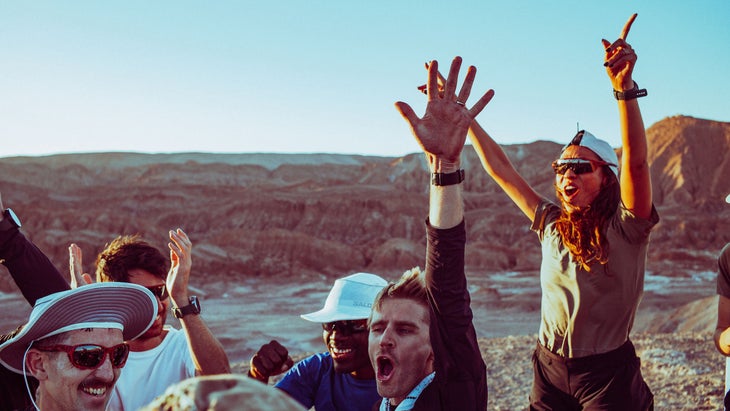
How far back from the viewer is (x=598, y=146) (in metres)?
3.14

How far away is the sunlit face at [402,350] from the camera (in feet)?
7.85

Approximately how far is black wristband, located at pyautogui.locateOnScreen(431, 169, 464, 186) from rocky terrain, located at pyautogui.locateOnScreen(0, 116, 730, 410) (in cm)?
630

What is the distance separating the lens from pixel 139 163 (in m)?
98.0

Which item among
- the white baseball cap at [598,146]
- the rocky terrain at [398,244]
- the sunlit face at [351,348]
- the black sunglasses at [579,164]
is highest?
the white baseball cap at [598,146]

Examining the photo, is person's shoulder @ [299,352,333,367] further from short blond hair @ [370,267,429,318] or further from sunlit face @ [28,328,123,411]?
sunlit face @ [28,328,123,411]

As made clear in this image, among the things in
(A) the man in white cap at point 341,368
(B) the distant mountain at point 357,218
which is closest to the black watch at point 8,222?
(A) the man in white cap at point 341,368

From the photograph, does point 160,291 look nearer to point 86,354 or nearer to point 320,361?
point 320,361

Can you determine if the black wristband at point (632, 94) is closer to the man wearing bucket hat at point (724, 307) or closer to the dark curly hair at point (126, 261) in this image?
the man wearing bucket hat at point (724, 307)

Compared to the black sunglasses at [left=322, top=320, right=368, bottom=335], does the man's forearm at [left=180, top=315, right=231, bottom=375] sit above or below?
below

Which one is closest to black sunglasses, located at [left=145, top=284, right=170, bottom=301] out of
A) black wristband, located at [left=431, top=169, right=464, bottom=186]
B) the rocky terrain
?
black wristband, located at [left=431, top=169, right=464, bottom=186]

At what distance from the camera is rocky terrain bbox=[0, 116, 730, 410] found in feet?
37.3

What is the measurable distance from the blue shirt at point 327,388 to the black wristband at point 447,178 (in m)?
1.38

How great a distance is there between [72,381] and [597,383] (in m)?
2.11

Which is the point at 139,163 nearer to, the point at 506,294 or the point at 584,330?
the point at 506,294
